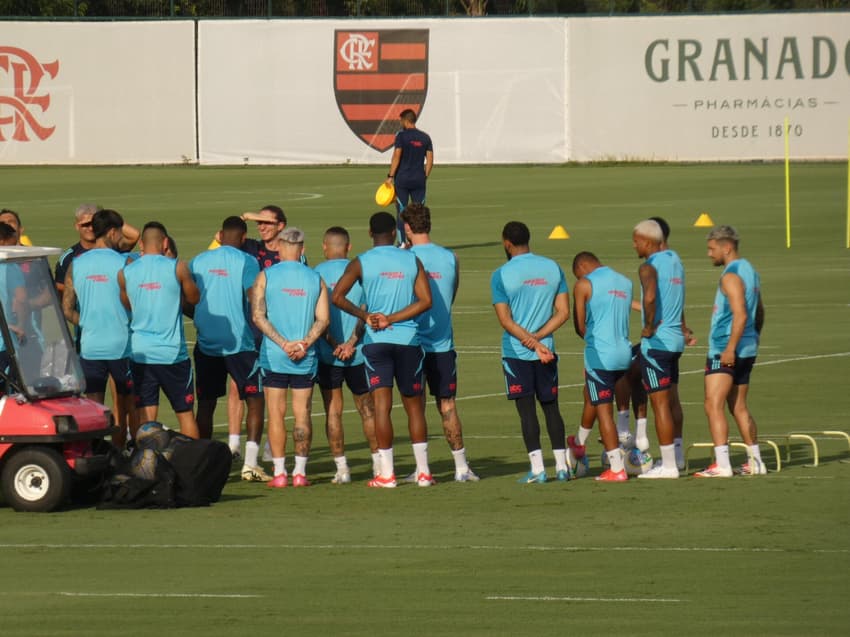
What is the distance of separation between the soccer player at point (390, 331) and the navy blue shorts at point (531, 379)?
2.29 ft

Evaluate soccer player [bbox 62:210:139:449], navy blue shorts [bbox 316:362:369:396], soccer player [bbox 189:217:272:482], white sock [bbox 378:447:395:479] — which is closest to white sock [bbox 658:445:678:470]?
white sock [bbox 378:447:395:479]

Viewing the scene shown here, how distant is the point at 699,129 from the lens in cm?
5328

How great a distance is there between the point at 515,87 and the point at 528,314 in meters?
40.0

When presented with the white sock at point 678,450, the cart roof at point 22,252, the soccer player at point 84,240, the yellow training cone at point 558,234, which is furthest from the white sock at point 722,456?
the yellow training cone at point 558,234

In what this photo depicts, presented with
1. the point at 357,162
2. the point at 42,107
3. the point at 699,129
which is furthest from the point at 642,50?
the point at 42,107

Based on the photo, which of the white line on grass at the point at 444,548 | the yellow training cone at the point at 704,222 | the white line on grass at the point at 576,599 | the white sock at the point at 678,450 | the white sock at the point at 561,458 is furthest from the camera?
the yellow training cone at the point at 704,222

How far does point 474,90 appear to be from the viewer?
54.0 m

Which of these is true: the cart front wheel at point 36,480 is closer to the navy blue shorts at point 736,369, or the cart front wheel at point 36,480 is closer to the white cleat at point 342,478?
the white cleat at point 342,478

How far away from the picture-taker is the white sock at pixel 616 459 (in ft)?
47.2

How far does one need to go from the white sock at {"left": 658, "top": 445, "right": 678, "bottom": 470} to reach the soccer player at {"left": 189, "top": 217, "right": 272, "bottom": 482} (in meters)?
3.09

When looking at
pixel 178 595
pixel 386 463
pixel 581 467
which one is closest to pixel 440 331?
pixel 386 463

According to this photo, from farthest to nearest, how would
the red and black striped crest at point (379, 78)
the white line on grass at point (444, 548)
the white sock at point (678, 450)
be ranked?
the red and black striped crest at point (379, 78)
the white sock at point (678, 450)
the white line on grass at point (444, 548)

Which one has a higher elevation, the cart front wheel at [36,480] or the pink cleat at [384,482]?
the cart front wheel at [36,480]

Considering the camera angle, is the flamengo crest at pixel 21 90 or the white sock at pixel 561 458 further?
the flamengo crest at pixel 21 90
